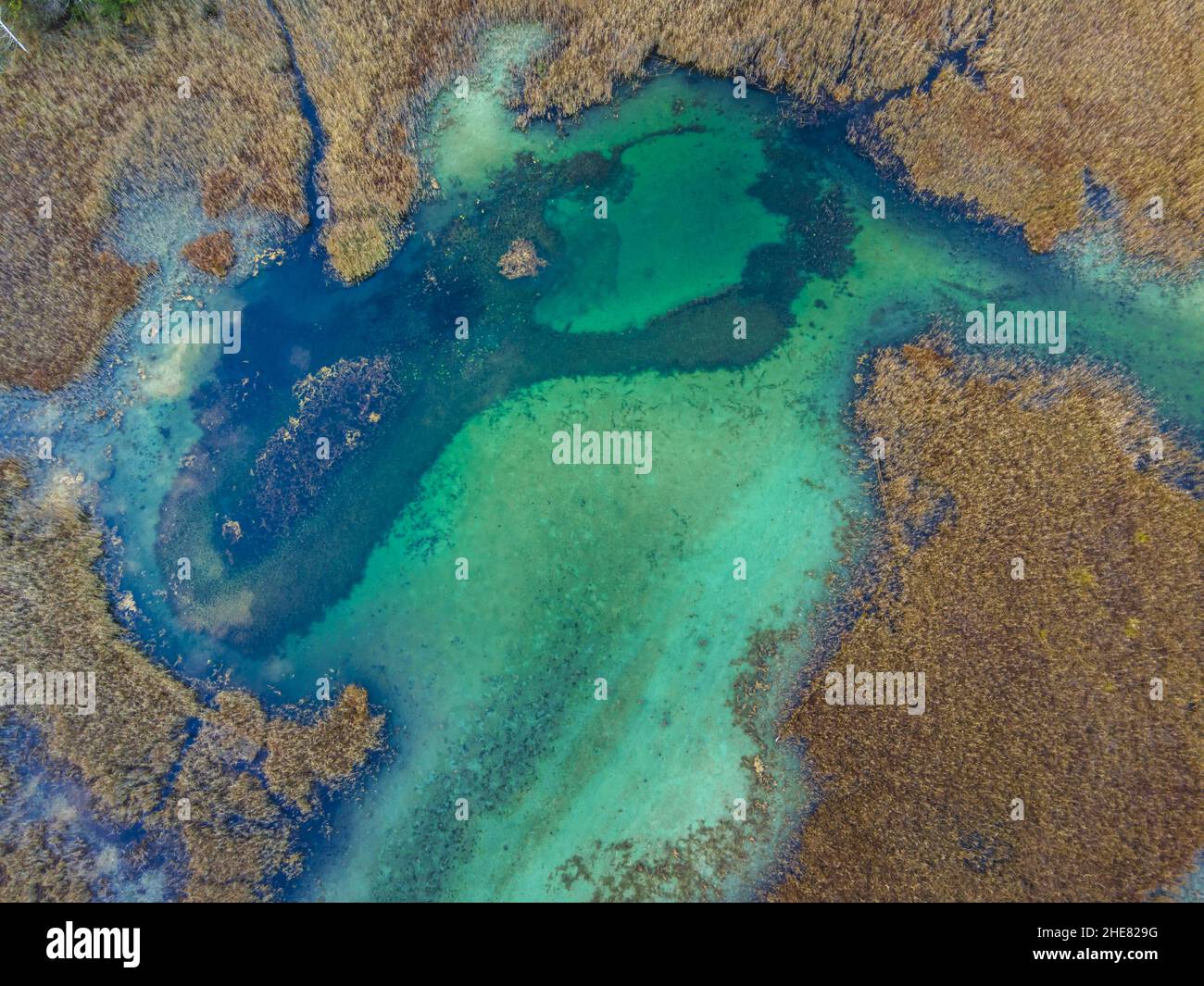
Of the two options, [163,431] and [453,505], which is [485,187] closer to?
[453,505]

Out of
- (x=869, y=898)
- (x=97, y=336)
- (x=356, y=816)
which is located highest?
(x=97, y=336)

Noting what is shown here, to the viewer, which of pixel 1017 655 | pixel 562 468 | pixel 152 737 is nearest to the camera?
pixel 1017 655

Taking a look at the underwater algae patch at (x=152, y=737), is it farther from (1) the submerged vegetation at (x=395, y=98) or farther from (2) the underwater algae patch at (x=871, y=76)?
(2) the underwater algae patch at (x=871, y=76)

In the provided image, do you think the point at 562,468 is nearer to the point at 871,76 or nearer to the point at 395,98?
the point at 395,98

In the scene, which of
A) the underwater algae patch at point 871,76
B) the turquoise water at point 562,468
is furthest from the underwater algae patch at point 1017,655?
the underwater algae patch at point 871,76

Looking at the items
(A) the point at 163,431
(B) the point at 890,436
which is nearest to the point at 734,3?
(B) the point at 890,436

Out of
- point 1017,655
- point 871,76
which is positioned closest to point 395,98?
point 871,76

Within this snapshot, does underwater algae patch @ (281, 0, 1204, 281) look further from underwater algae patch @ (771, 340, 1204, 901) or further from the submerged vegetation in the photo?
underwater algae patch @ (771, 340, 1204, 901)

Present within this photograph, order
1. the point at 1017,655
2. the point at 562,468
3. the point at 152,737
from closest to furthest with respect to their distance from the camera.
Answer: the point at 1017,655 → the point at 152,737 → the point at 562,468
